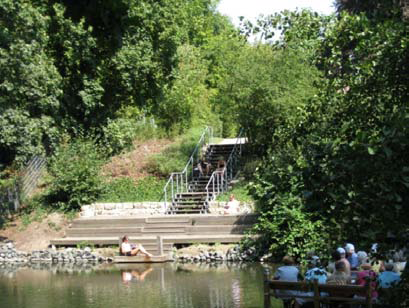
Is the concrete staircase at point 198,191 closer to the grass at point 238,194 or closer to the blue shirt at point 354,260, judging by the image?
the grass at point 238,194

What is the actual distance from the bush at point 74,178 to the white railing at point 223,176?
183 inches

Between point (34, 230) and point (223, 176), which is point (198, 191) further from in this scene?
point (34, 230)

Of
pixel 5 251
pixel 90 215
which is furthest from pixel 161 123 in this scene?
pixel 5 251

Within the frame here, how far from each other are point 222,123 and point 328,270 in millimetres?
31514

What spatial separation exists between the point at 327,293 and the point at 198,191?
2006cm

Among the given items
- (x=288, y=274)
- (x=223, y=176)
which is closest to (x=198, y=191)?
(x=223, y=176)

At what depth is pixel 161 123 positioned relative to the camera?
4038 centimetres

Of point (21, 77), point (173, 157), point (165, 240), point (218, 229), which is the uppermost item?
point (21, 77)

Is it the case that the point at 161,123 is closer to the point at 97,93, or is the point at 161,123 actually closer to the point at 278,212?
the point at 97,93

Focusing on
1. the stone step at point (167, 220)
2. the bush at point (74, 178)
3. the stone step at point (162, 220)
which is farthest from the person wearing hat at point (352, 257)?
the bush at point (74, 178)

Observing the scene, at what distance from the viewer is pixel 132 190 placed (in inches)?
1262

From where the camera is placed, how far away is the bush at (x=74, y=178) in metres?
30.1

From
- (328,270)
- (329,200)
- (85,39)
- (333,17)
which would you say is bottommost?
(328,270)

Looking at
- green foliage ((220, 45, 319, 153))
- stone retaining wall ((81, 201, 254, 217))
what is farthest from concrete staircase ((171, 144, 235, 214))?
green foliage ((220, 45, 319, 153))
